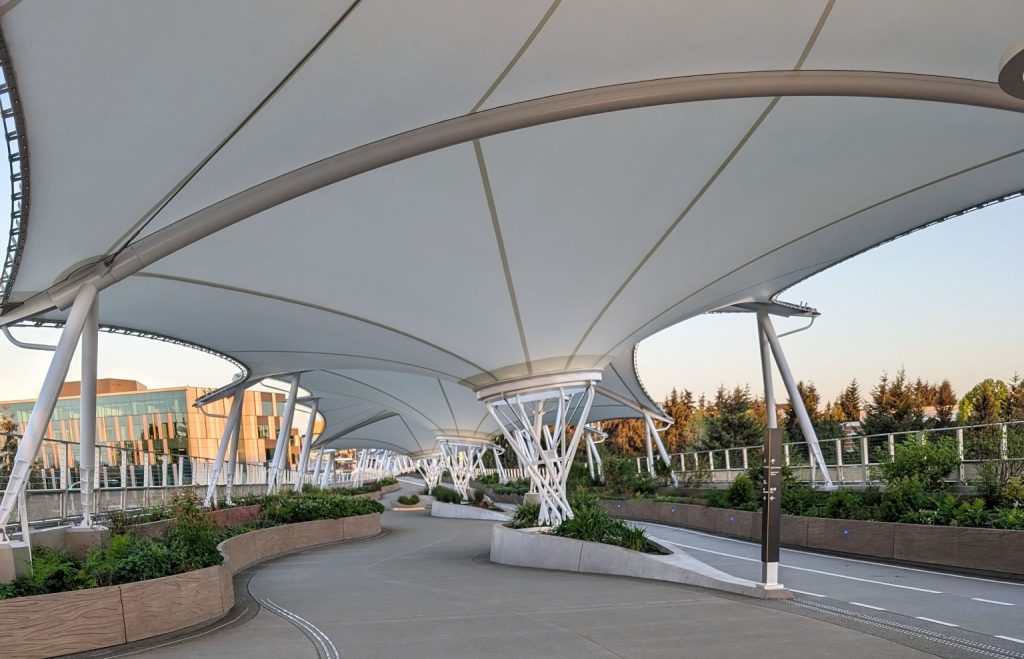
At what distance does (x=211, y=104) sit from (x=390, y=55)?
2.13 metres

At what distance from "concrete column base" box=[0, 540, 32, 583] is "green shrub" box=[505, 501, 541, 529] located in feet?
38.4

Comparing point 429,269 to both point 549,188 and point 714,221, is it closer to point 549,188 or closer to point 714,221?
point 549,188

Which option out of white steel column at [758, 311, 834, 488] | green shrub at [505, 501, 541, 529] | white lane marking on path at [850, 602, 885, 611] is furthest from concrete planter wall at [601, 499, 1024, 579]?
white steel column at [758, 311, 834, 488]

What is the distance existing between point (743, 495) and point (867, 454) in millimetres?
3634

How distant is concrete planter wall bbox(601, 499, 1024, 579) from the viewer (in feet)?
44.5

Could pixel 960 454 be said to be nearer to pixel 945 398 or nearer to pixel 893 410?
pixel 893 410

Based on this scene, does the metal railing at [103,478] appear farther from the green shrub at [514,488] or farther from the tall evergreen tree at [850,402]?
the tall evergreen tree at [850,402]

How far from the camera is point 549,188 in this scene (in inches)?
561

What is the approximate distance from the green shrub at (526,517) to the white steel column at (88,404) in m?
9.55

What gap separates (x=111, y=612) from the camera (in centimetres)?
948

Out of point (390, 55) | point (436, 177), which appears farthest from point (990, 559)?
point (390, 55)

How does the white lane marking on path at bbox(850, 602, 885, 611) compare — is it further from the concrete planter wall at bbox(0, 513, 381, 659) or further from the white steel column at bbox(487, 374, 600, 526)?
the white steel column at bbox(487, 374, 600, 526)

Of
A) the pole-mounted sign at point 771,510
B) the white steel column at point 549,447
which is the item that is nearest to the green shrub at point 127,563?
the pole-mounted sign at point 771,510

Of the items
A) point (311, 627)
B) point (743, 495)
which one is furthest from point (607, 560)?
point (743, 495)
